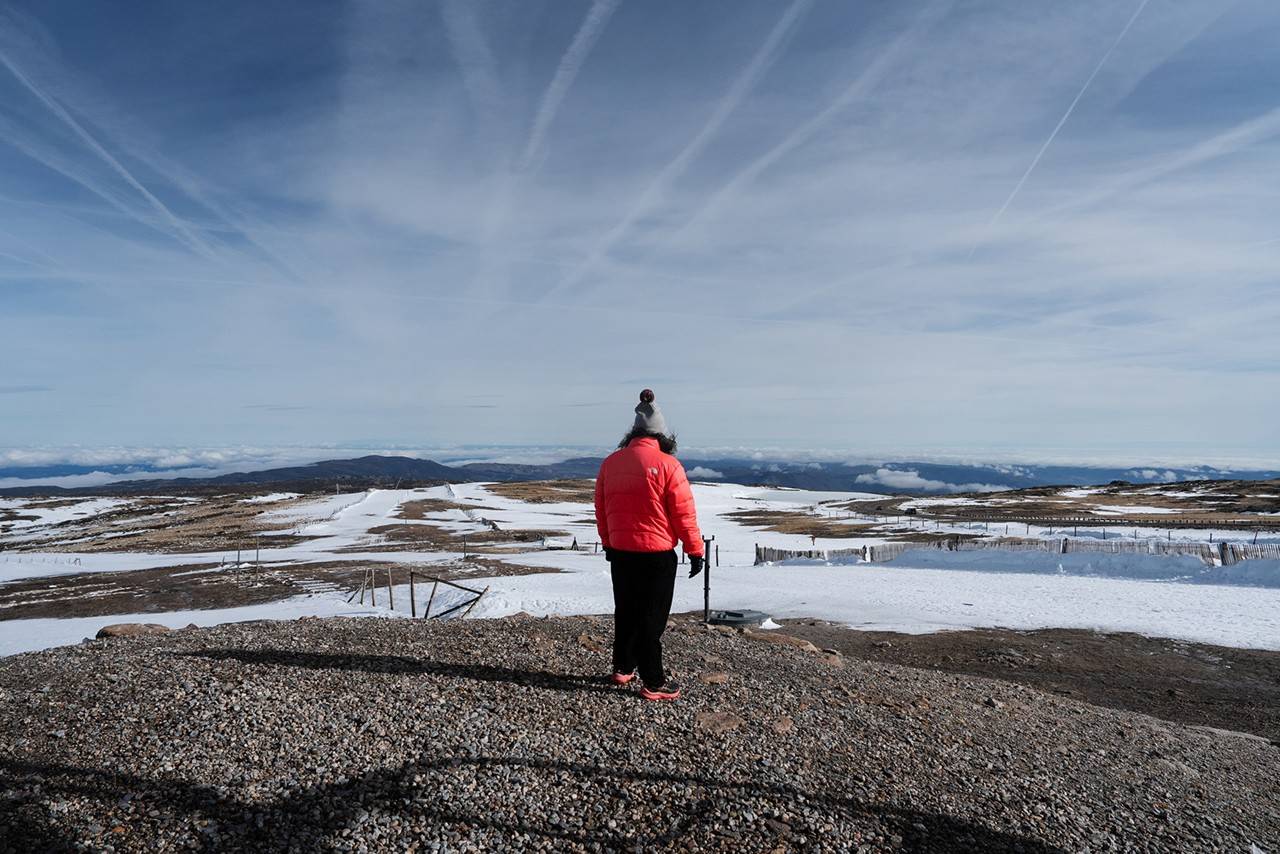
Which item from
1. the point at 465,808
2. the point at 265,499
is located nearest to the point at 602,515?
the point at 465,808

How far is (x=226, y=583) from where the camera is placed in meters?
35.5

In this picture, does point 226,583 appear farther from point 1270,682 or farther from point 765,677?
point 1270,682

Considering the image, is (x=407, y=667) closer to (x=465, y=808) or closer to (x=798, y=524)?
(x=465, y=808)

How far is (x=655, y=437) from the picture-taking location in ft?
23.0

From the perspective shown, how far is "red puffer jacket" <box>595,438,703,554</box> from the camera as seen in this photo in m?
6.71

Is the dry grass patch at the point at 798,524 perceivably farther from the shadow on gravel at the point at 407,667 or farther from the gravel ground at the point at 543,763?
the shadow on gravel at the point at 407,667

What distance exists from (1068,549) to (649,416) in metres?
36.0

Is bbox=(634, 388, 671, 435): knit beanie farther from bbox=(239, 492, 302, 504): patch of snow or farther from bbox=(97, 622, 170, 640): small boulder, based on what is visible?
bbox=(239, 492, 302, 504): patch of snow

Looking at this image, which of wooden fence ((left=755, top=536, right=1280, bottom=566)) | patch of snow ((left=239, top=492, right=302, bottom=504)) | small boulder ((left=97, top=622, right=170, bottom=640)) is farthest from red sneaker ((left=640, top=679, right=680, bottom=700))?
patch of snow ((left=239, top=492, right=302, bottom=504))

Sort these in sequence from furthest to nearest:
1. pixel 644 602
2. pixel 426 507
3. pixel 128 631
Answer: pixel 426 507 → pixel 128 631 → pixel 644 602

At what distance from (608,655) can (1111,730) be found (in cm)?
699

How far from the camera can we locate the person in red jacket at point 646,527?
6727 mm

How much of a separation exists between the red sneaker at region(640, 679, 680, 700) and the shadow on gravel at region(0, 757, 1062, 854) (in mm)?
1623

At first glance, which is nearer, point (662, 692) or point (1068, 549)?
point (662, 692)
